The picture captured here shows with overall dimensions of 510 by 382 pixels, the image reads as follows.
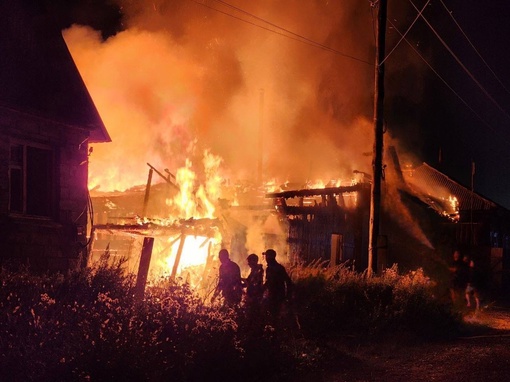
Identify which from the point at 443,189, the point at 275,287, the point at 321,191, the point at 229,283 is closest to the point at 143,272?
the point at 229,283

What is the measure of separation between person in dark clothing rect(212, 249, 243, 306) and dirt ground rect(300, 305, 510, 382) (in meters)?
1.87

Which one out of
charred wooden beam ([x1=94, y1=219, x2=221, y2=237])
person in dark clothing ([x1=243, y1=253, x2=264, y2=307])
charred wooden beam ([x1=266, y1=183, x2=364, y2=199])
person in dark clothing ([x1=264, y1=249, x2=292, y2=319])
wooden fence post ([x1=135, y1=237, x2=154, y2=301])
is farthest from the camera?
charred wooden beam ([x1=266, y1=183, x2=364, y2=199])

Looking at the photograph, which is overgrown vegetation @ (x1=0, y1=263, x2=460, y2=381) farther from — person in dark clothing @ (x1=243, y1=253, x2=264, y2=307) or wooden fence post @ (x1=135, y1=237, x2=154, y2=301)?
person in dark clothing @ (x1=243, y1=253, x2=264, y2=307)

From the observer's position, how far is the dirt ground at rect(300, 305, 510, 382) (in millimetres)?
7927

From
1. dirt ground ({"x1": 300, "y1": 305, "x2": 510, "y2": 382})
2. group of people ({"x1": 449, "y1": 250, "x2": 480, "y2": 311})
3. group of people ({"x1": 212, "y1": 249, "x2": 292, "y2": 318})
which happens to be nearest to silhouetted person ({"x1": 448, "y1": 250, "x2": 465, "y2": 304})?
group of people ({"x1": 449, "y1": 250, "x2": 480, "y2": 311})

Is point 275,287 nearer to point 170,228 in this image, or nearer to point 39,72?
point 170,228

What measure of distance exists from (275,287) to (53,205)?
17.5 feet

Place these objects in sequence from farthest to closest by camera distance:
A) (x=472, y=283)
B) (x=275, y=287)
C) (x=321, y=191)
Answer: (x=321, y=191), (x=472, y=283), (x=275, y=287)

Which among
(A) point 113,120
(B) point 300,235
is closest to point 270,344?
(B) point 300,235

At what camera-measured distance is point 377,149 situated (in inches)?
557

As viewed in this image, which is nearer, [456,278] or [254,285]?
[254,285]

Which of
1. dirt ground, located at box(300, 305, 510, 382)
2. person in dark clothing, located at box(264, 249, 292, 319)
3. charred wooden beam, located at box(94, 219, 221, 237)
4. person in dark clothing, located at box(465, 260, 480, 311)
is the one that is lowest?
dirt ground, located at box(300, 305, 510, 382)

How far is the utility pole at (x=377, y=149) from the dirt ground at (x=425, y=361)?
125 inches

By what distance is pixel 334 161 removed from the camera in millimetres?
37688
